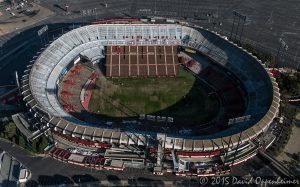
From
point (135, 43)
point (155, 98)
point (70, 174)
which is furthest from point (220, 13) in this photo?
point (70, 174)

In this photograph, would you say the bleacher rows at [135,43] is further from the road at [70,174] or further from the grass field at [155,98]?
the grass field at [155,98]

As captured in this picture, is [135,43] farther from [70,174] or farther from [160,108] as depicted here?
[70,174]

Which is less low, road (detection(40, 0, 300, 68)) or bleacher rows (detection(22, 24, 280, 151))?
road (detection(40, 0, 300, 68))

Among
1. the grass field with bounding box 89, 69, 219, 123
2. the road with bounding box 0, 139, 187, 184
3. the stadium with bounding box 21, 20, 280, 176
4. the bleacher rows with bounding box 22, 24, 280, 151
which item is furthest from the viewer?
the grass field with bounding box 89, 69, 219, 123

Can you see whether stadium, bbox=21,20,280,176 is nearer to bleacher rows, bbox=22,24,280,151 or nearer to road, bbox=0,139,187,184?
bleacher rows, bbox=22,24,280,151

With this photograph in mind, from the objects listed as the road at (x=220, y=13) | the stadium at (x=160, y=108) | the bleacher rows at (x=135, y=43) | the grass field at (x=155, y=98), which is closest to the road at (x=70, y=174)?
the stadium at (x=160, y=108)

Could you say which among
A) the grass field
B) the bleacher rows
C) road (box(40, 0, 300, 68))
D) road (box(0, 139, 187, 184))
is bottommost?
road (box(0, 139, 187, 184))

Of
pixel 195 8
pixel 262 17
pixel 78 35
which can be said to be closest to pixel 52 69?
pixel 78 35

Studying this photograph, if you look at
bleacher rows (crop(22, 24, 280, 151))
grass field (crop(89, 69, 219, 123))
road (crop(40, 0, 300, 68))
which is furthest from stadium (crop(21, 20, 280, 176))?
road (crop(40, 0, 300, 68))
